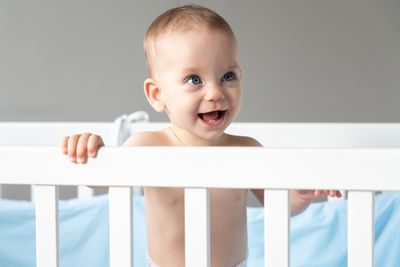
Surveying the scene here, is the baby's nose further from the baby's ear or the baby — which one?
the baby's ear

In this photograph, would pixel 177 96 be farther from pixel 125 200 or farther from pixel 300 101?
pixel 300 101

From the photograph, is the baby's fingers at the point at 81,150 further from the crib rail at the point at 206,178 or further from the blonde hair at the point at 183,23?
the blonde hair at the point at 183,23

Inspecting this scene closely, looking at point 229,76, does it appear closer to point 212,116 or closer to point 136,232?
point 212,116

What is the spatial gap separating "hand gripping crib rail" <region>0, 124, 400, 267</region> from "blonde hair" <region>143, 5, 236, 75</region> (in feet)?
0.89

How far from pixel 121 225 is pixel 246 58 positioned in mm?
1704

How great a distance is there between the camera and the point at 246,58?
240 cm

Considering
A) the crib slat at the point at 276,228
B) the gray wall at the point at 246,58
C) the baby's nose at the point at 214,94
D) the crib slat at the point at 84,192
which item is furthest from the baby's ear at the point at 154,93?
the gray wall at the point at 246,58

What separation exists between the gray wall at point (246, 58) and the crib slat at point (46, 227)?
1679 mm

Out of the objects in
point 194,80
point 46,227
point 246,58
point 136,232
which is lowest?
point 136,232

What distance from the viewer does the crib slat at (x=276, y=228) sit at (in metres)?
0.72

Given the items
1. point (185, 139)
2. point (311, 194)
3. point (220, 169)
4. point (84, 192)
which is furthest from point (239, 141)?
point (84, 192)

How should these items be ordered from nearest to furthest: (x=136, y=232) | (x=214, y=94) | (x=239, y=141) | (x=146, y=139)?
(x=214, y=94), (x=146, y=139), (x=239, y=141), (x=136, y=232)

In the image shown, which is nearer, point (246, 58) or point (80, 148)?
point (80, 148)

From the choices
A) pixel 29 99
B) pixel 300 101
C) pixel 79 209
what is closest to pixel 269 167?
pixel 79 209
